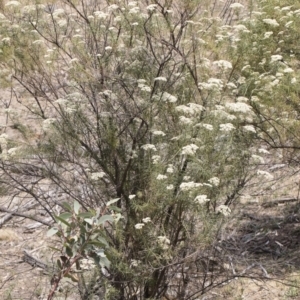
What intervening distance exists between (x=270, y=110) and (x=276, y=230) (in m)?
1.95

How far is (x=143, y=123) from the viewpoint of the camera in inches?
177

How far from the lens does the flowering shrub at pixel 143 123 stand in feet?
13.8

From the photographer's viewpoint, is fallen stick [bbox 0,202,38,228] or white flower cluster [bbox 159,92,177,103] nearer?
white flower cluster [bbox 159,92,177,103]

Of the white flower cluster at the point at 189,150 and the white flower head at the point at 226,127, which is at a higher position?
the white flower head at the point at 226,127

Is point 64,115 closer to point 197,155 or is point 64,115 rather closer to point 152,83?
point 152,83

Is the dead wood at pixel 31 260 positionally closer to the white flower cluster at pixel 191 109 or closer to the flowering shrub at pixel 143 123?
the flowering shrub at pixel 143 123

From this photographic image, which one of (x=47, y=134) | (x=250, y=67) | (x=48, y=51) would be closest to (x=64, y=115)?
(x=47, y=134)

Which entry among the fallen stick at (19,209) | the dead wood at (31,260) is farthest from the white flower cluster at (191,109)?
the fallen stick at (19,209)

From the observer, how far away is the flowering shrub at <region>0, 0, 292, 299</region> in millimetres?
4199

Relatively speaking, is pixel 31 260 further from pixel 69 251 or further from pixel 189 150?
pixel 69 251

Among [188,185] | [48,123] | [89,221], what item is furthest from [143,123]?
[89,221]

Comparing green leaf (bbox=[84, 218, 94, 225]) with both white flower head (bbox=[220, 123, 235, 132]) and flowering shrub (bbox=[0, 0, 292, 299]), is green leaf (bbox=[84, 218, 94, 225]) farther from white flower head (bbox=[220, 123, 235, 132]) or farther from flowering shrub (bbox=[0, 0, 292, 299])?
white flower head (bbox=[220, 123, 235, 132])

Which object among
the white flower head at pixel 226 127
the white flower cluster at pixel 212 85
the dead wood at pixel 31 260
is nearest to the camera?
the white flower head at pixel 226 127

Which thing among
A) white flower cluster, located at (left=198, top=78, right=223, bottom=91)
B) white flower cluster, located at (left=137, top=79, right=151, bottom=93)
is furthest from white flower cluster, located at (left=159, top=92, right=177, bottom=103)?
white flower cluster, located at (left=198, top=78, right=223, bottom=91)
